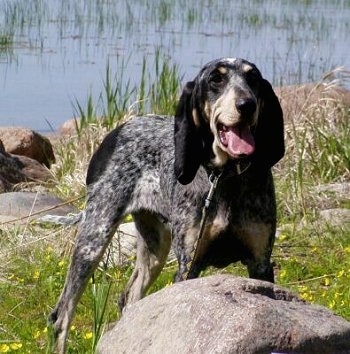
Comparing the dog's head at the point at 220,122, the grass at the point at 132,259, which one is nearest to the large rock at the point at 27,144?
the grass at the point at 132,259

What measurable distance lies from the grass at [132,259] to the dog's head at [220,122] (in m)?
0.83

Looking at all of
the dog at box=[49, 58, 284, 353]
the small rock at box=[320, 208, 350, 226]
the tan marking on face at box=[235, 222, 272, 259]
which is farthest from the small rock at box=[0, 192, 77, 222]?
the tan marking on face at box=[235, 222, 272, 259]

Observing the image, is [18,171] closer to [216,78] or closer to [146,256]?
[146,256]

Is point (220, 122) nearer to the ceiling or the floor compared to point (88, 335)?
nearer to the ceiling

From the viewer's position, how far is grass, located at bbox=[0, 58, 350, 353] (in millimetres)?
7215

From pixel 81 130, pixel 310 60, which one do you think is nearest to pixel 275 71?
pixel 310 60

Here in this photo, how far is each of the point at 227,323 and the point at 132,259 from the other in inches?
158

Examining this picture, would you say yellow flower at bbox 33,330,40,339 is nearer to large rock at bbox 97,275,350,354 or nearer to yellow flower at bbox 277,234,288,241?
large rock at bbox 97,275,350,354

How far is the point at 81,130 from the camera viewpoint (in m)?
12.1

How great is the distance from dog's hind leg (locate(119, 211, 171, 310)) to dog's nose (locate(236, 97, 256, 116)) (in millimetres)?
1676

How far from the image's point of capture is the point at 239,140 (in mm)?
6090

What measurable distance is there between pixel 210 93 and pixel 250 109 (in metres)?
0.44

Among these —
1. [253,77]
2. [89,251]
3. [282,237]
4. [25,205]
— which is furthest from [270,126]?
[25,205]

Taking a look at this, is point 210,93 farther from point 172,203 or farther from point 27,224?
point 27,224
